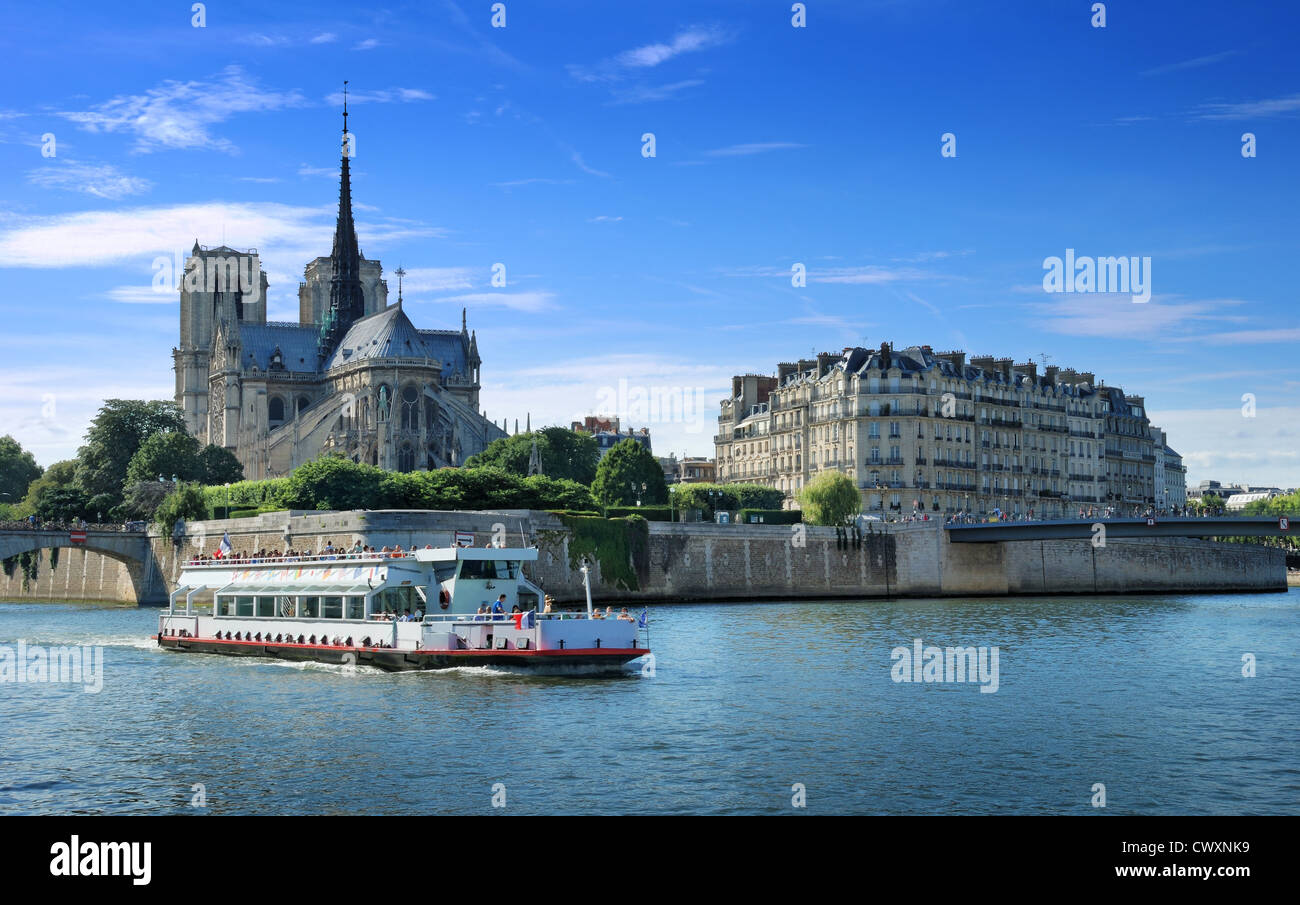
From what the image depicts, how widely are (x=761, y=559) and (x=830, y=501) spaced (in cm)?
1152

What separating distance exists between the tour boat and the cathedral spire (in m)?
87.7

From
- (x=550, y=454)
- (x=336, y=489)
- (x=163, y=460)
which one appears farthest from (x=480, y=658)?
(x=550, y=454)

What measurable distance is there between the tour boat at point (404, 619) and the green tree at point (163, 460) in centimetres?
5142

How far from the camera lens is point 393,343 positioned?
4668 inches

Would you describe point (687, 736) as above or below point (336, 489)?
below

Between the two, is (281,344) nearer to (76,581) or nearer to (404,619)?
(76,581)

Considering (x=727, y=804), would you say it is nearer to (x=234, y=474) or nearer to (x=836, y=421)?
(x=836, y=421)

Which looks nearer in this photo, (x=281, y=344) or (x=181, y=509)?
(x=181, y=509)

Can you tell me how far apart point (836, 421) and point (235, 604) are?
190ft

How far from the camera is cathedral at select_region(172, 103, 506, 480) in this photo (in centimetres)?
11431

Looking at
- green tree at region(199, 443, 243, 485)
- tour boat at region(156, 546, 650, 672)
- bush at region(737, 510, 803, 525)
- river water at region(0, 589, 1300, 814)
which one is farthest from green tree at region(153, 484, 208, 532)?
river water at region(0, 589, 1300, 814)

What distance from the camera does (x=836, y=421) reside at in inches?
3875

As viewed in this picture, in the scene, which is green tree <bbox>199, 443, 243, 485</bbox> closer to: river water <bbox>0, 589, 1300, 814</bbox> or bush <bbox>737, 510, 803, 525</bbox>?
bush <bbox>737, 510, 803, 525</bbox>
